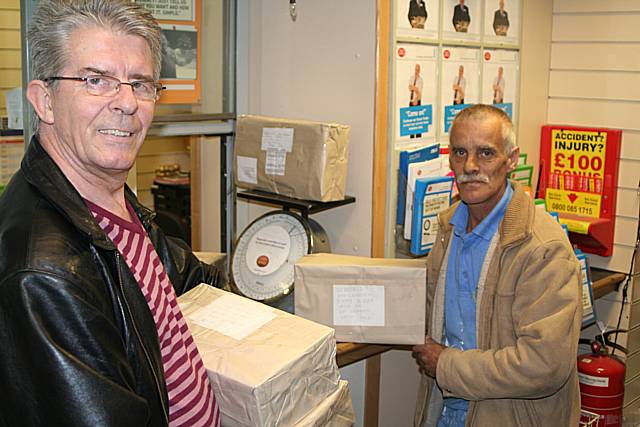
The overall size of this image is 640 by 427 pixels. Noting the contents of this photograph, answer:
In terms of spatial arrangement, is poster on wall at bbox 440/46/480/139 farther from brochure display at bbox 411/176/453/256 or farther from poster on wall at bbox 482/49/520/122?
brochure display at bbox 411/176/453/256

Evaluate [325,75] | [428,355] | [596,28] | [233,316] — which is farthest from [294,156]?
[596,28]

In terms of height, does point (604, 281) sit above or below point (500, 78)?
below

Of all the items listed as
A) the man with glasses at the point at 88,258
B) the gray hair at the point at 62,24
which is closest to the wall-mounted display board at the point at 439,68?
the man with glasses at the point at 88,258

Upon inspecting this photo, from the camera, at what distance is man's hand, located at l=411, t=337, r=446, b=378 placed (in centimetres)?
243

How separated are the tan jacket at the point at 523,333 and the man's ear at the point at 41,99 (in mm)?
1412

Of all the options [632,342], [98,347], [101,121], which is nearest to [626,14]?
[632,342]

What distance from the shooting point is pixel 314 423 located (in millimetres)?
1723

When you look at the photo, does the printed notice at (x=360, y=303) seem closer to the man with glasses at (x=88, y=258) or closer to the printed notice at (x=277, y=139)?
the printed notice at (x=277, y=139)

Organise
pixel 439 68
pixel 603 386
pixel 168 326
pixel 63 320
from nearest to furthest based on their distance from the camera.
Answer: pixel 63 320, pixel 168 326, pixel 439 68, pixel 603 386

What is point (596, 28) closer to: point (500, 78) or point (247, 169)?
point (500, 78)

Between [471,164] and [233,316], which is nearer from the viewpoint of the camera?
[233,316]

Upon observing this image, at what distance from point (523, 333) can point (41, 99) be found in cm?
148

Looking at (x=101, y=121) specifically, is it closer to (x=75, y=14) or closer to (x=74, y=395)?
(x=75, y=14)

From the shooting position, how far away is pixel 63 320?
47.0 inches
